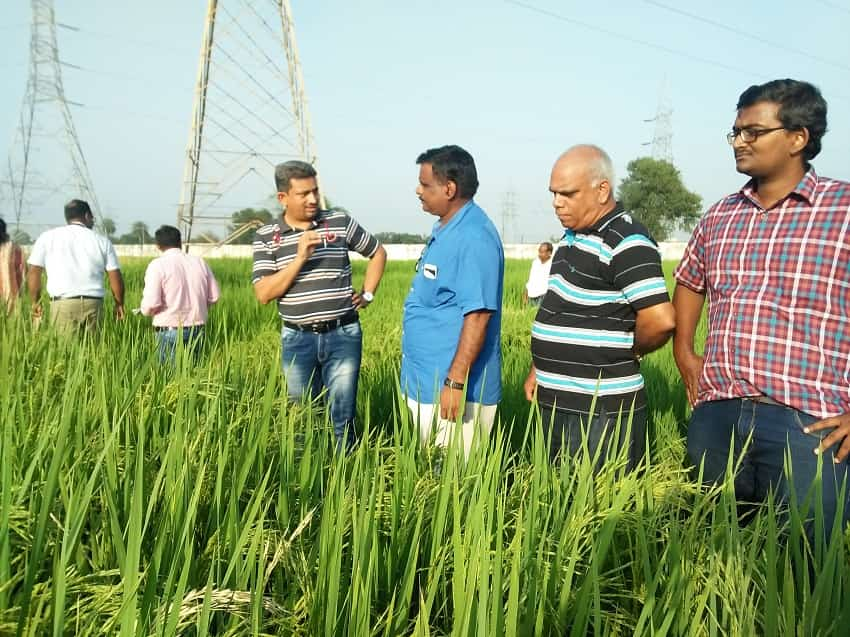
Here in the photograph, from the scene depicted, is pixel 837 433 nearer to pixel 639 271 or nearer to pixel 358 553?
pixel 639 271

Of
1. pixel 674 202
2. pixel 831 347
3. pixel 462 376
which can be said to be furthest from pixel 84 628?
pixel 674 202

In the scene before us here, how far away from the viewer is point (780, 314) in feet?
5.67

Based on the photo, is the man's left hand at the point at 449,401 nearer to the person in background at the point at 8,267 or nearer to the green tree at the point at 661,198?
the person in background at the point at 8,267

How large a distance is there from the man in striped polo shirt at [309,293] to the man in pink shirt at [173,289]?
1162 millimetres

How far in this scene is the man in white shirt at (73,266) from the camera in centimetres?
459

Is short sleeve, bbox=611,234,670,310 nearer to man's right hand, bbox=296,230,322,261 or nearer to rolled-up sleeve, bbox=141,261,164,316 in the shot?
man's right hand, bbox=296,230,322,261

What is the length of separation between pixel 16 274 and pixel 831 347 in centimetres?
552

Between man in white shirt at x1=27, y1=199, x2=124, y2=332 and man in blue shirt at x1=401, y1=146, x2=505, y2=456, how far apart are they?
3046mm

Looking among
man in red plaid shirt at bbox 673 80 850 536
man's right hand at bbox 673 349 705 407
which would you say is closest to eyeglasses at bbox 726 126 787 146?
man in red plaid shirt at bbox 673 80 850 536

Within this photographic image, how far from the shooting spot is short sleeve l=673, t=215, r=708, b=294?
203cm

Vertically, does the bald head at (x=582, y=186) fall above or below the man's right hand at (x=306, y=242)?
above

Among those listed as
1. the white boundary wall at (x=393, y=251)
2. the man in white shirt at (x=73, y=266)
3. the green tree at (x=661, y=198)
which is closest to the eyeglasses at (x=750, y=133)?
the man in white shirt at (x=73, y=266)

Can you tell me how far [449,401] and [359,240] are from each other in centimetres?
145

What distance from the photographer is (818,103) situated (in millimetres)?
1727
